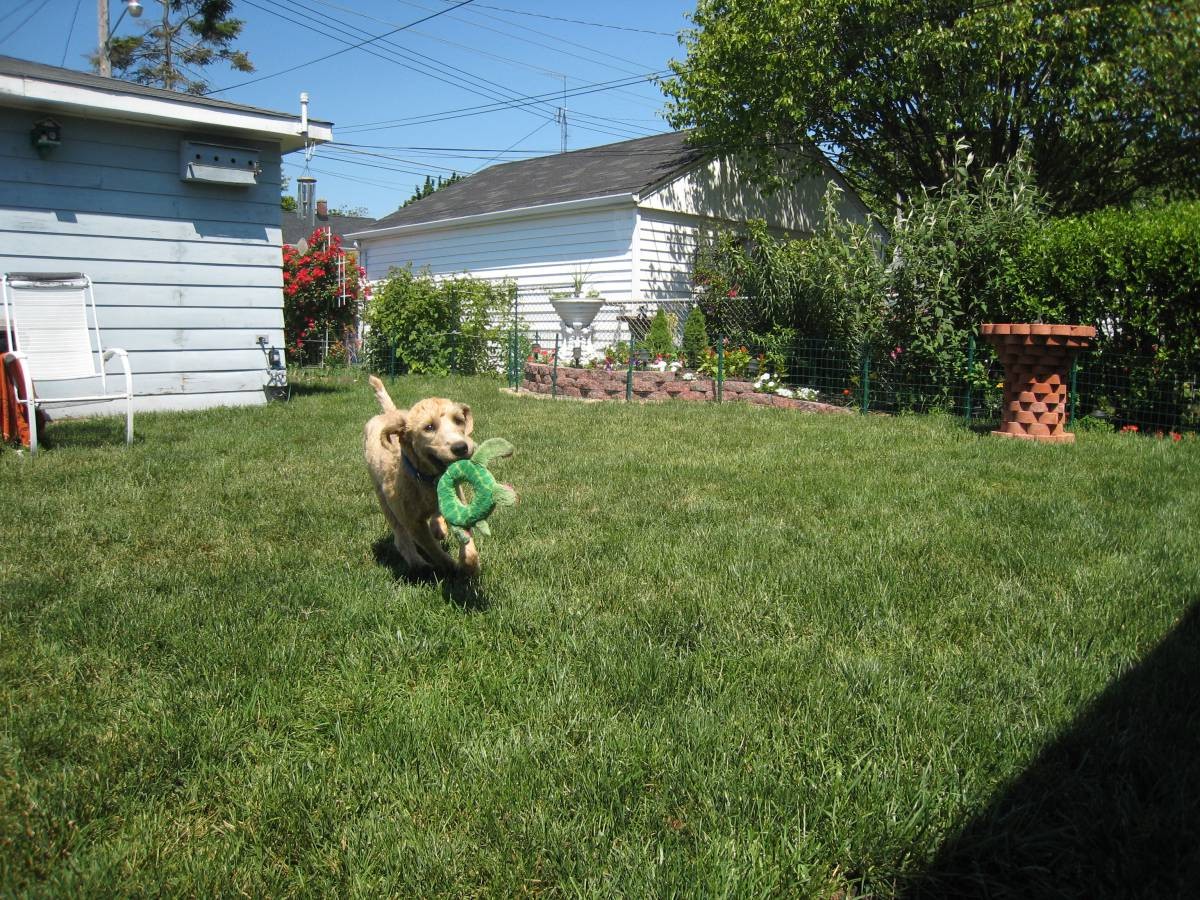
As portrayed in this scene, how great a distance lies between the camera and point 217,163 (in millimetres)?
9820

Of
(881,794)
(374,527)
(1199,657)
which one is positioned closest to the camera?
(881,794)

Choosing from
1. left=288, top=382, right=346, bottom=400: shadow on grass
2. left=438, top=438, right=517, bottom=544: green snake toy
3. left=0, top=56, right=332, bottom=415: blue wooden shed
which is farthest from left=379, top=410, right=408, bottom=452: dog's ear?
left=288, top=382, right=346, bottom=400: shadow on grass

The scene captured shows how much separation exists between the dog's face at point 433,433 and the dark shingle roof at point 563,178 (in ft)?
40.2

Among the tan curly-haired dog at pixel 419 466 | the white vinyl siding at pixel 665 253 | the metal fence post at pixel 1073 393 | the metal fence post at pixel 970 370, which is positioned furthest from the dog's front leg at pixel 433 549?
the white vinyl siding at pixel 665 253

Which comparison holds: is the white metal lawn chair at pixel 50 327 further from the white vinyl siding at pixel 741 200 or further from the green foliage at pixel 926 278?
the white vinyl siding at pixel 741 200

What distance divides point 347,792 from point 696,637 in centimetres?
137

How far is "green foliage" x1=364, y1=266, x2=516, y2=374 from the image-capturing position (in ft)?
51.4

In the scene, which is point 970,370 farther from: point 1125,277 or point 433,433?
point 433,433

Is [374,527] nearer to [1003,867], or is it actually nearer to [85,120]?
[1003,867]

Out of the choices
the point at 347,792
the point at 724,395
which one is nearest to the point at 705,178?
the point at 724,395

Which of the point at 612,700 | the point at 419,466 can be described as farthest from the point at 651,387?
the point at 612,700

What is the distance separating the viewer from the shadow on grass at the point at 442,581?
351cm

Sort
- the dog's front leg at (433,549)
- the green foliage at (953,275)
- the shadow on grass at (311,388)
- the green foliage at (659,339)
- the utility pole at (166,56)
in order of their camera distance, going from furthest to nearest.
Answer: the utility pole at (166,56) → the green foliage at (659,339) → the shadow on grass at (311,388) → the green foliage at (953,275) → the dog's front leg at (433,549)

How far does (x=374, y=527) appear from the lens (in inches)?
187
